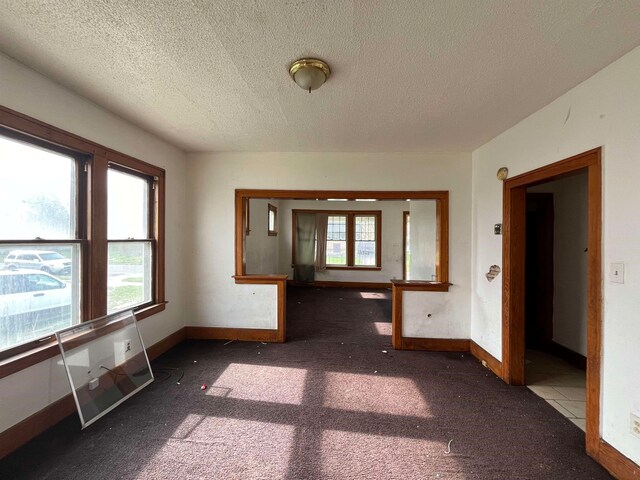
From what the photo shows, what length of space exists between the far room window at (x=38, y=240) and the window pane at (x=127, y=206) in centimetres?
33

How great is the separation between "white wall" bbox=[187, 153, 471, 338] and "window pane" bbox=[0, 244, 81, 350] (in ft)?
4.67

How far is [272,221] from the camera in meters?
7.02

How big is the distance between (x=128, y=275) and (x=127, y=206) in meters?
0.70

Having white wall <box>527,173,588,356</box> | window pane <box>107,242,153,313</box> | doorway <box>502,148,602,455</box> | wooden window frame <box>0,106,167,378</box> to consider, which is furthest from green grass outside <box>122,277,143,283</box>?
white wall <box>527,173,588,356</box>

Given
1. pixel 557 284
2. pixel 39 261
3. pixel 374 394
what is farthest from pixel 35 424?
pixel 557 284

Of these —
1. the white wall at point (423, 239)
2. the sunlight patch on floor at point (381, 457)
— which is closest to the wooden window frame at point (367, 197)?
the white wall at point (423, 239)

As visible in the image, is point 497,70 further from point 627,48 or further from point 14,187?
point 14,187

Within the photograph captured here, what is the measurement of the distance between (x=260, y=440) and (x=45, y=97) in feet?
9.02

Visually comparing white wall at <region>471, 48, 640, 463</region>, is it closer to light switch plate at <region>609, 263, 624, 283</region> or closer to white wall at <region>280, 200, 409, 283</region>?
light switch plate at <region>609, 263, 624, 283</region>

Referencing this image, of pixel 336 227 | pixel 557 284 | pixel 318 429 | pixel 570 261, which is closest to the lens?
pixel 318 429

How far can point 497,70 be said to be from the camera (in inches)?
64.0

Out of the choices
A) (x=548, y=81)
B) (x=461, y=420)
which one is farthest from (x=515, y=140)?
(x=461, y=420)

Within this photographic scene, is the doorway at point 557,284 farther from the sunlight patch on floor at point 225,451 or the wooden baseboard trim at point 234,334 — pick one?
the wooden baseboard trim at point 234,334

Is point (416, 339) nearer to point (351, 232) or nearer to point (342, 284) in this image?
point (342, 284)
